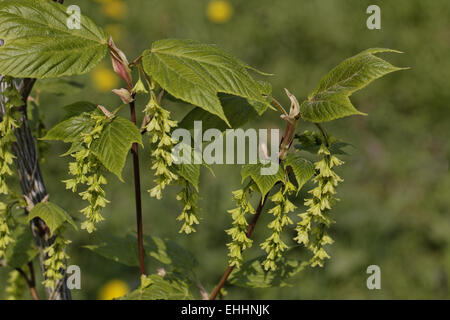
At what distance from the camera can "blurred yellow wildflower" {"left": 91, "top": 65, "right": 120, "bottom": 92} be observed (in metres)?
4.70

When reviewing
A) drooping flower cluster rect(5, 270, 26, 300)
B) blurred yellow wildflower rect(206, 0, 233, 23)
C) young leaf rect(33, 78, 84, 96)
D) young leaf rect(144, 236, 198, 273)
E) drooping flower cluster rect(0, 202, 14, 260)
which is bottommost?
drooping flower cluster rect(5, 270, 26, 300)

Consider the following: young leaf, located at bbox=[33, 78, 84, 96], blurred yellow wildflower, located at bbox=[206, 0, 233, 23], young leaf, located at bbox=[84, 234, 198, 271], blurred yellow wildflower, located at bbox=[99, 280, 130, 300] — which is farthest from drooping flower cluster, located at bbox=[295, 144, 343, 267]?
blurred yellow wildflower, located at bbox=[206, 0, 233, 23]

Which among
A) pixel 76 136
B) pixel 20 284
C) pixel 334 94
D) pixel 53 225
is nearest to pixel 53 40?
pixel 76 136

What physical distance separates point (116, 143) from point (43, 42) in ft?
1.00

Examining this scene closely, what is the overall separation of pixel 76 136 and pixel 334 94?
0.68 meters

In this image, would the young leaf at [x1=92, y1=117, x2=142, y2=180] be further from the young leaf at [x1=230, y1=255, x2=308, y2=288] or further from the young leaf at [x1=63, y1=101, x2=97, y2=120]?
the young leaf at [x1=230, y1=255, x2=308, y2=288]

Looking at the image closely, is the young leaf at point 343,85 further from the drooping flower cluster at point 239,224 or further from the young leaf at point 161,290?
the young leaf at point 161,290

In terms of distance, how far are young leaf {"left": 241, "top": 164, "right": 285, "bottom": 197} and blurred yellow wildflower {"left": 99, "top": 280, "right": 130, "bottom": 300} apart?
7.46 feet

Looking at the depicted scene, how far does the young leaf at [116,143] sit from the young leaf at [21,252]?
27.9 inches

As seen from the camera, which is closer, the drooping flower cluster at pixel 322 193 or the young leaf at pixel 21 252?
the drooping flower cluster at pixel 322 193

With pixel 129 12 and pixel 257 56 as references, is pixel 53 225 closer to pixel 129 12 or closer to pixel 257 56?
pixel 257 56

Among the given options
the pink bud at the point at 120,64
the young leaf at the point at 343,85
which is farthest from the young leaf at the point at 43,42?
the young leaf at the point at 343,85

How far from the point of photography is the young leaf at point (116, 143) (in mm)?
1302

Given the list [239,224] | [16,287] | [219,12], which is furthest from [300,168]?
[219,12]
